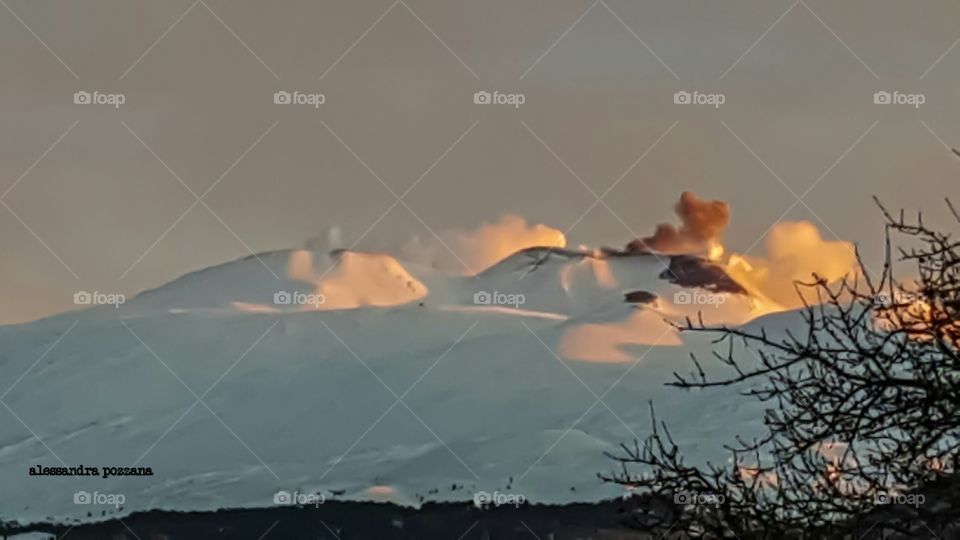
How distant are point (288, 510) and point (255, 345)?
4.53 feet

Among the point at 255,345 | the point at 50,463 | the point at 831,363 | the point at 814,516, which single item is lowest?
the point at 814,516

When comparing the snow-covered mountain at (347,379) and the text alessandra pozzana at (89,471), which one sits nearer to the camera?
the snow-covered mountain at (347,379)

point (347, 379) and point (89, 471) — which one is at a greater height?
point (347, 379)

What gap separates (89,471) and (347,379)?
2.24 metres

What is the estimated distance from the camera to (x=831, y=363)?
134 inches

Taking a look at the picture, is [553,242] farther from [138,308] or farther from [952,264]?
[952,264]

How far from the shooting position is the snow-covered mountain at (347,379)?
9781 millimetres

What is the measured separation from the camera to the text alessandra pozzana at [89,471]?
10.1 meters

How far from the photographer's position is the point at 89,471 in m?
10.3

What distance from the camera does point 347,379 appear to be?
1032cm

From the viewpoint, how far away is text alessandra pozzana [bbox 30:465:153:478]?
10.1 metres

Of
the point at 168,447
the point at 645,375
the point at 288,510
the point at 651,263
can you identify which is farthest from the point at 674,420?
the point at 168,447

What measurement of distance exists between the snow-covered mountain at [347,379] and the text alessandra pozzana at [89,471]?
2.1 inches

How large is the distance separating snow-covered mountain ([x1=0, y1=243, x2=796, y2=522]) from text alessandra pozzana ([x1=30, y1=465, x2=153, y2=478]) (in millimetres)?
53
